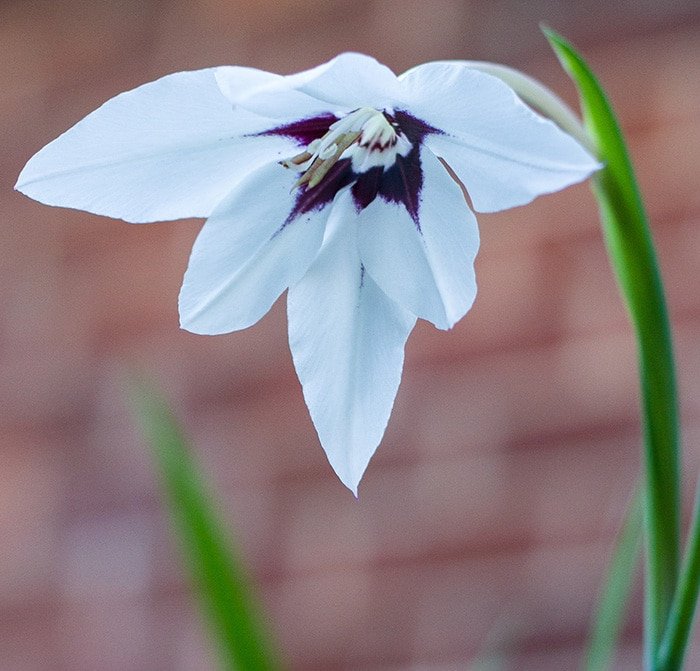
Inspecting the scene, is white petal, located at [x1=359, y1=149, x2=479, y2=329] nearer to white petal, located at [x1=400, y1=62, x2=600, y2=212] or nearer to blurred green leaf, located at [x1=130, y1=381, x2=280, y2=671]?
white petal, located at [x1=400, y1=62, x2=600, y2=212]

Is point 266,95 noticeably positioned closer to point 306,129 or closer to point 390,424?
point 306,129

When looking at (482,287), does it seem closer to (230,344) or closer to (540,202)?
(540,202)

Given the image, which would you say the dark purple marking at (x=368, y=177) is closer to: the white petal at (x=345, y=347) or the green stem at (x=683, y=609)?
the white petal at (x=345, y=347)

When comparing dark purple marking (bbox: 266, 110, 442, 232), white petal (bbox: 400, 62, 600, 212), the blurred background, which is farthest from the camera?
the blurred background

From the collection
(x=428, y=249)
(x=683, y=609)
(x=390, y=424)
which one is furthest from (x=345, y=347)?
(x=390, y=424)

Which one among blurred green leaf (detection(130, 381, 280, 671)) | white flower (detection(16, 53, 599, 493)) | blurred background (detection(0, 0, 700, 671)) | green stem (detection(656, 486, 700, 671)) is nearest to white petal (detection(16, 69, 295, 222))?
white flower (detection(16, 53, 599, 493))

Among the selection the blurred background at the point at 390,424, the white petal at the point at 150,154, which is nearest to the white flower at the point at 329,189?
the white petal at the point at 150,154
